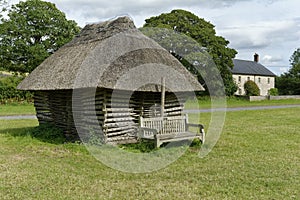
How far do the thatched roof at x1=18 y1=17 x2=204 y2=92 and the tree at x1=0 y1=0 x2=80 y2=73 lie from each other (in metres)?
18.7

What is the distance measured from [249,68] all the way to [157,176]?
50301 millimetres

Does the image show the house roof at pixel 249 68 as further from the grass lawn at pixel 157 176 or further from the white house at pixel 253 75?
the grass lawn at pixel 157 176

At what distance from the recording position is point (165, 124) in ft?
33.9

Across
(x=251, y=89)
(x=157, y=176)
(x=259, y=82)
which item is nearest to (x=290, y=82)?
(x=259, y=82)

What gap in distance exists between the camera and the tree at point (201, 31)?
34.2 m

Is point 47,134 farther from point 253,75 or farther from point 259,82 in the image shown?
point 259,82

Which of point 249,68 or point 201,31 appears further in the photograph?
point 249,68

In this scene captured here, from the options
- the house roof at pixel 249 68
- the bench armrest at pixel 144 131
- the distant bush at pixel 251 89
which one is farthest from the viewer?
the house roof at pixel 249 68

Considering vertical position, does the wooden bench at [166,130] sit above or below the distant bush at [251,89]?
below

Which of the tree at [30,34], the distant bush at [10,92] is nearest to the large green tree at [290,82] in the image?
the tree at [30,34]

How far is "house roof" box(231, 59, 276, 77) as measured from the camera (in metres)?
51.3

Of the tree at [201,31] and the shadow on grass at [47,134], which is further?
the tree at [201,31]

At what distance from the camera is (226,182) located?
636cm

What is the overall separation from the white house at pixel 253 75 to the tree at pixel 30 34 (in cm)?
2829
